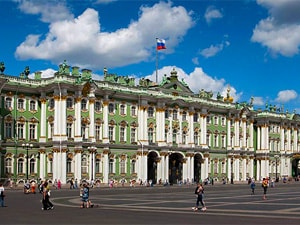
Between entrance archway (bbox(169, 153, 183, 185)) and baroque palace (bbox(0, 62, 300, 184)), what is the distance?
0.19 m

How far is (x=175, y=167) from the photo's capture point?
356ft

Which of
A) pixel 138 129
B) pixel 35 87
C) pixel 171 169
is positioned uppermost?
pixel 35 87

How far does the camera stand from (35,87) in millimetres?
Answer: 90000

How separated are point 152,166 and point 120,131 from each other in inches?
418

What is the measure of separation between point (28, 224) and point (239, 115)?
323 feet

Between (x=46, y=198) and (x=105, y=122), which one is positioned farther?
(x=105, y=122)

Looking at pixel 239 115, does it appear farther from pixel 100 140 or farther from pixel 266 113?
pixel 100 140

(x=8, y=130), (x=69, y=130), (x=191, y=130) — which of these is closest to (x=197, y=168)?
(x=191, y=130)

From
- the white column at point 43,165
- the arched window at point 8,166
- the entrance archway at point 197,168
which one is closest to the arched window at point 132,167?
the white column at point 43,165

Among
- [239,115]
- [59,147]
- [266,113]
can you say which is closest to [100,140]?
[59,147]

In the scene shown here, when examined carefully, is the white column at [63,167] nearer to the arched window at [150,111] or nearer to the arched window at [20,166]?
the arched window at [20,166]

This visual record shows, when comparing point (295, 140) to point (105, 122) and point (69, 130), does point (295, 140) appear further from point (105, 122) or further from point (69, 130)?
point (69, 130)

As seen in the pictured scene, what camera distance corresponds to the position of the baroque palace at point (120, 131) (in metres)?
87.6

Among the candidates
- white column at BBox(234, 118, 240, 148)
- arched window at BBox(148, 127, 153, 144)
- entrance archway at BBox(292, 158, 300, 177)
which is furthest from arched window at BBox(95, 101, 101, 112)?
entrance archway at BBox(292, 158, 300, 177)
